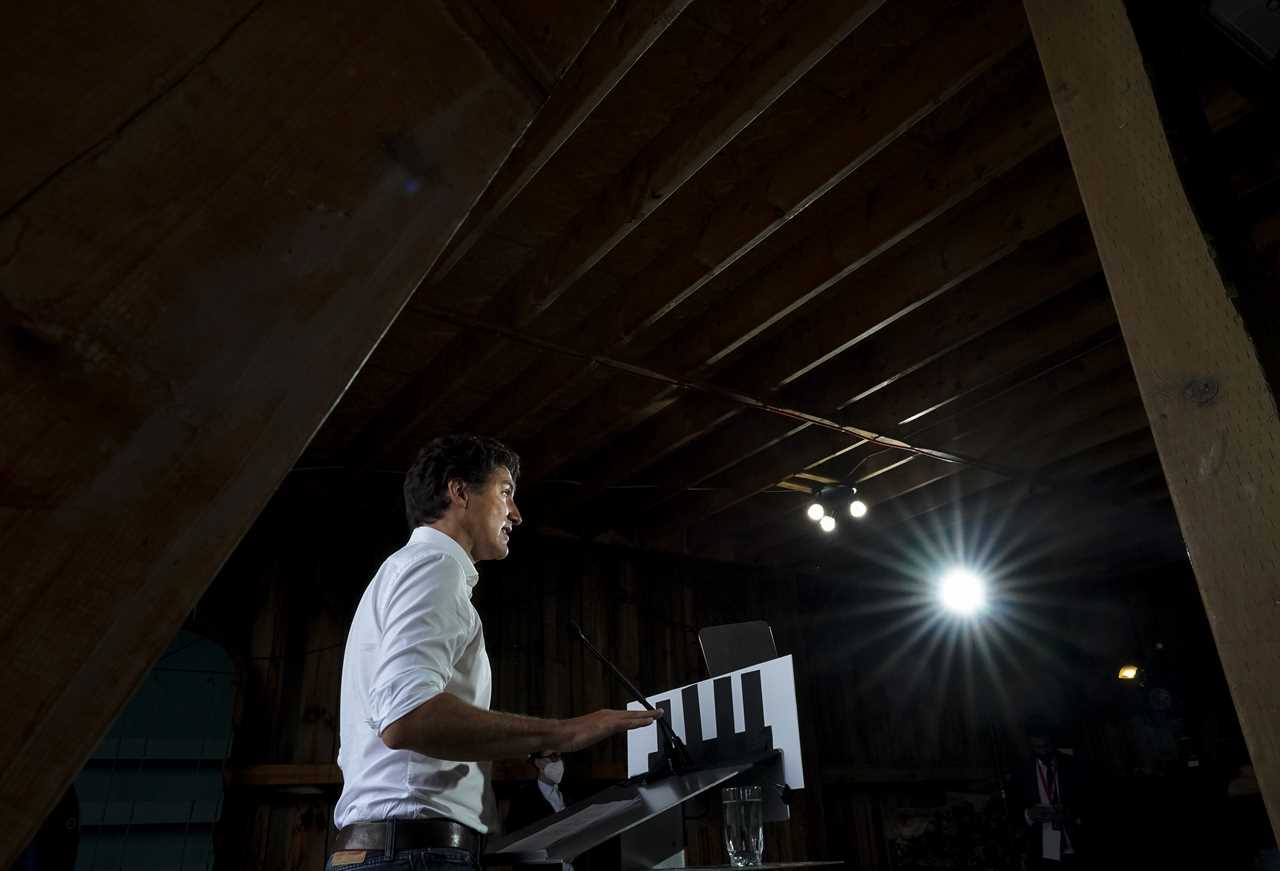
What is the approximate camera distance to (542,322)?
4.77 metres

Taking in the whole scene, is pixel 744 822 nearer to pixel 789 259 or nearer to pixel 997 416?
pixel 789 259

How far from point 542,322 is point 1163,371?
3.69 m

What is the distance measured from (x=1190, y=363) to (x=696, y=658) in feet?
22.5

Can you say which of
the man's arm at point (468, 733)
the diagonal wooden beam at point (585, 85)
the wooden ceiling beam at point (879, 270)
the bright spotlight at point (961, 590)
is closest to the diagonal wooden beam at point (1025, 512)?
the bright spotlight at point (961, 590)

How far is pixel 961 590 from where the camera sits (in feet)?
31.0

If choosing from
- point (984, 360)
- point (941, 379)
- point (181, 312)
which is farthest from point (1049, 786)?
point (181, 312)

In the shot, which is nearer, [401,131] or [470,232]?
A: [401,131]

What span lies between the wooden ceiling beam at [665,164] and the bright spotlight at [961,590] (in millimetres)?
6297

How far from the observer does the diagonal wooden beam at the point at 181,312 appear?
47 centimetres

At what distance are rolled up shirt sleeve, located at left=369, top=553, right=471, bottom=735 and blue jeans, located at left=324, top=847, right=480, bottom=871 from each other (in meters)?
0.24

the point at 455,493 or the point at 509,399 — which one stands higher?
the point at 509,399

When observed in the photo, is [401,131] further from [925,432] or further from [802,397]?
[925,432]

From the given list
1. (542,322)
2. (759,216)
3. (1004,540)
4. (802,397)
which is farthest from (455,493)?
(1004,540)

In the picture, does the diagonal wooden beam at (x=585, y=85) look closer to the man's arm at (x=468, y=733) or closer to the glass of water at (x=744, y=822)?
the man's arm at (x=468, y=733)
